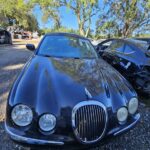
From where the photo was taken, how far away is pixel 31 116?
272 centimetres

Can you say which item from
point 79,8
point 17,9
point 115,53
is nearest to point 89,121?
point 115,53

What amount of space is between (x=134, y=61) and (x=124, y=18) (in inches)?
538

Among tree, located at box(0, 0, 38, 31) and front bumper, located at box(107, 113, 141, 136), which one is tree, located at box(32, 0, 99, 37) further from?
front bumper, located at box(107, 113, 141, 136)

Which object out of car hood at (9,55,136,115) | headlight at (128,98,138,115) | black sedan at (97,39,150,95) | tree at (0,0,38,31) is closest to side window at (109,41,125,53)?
black sedan at (97,39,150,95)

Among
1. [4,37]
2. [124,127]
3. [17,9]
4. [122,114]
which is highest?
[17,9]

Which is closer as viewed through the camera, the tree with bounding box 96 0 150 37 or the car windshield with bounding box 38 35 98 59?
the car windshield with bounding box 38 35 98 59

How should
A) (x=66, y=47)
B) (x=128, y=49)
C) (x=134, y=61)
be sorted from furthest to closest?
(x=128, y=49)
(x=134, y=61)
(x=66, y=47)

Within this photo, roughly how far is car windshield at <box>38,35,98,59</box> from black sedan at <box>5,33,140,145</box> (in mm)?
992

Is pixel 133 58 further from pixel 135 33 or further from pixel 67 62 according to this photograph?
→ pixel 135 33

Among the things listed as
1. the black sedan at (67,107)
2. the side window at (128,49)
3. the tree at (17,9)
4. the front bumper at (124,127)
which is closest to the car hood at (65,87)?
the black sedan at (67,107)

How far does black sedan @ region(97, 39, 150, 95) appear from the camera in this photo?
5.41 m

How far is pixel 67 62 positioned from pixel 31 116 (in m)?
1.57

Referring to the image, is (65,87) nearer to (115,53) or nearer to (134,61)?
(134,61)

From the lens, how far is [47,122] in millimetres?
2711
